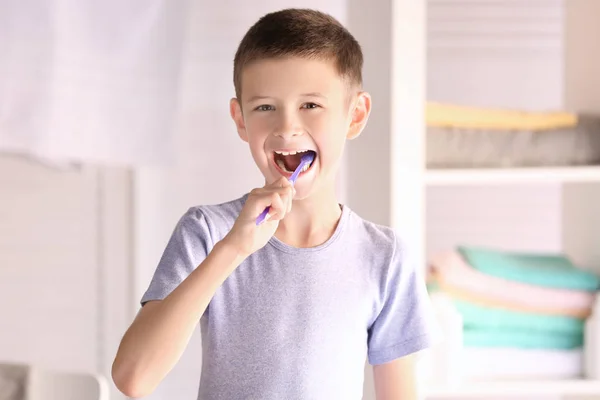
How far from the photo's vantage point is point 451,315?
1.57m

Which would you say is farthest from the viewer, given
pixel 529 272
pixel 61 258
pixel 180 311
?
pixel 61 258

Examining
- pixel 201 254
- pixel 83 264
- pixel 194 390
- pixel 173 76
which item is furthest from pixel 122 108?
pixel 201 254

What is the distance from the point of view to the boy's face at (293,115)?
104 cm

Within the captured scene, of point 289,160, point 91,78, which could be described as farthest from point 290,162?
point 91,78

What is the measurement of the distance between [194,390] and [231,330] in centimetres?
117

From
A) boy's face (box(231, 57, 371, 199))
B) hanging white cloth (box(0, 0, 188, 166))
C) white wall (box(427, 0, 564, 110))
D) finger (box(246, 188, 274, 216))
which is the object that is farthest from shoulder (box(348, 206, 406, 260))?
white wall (box(427, 0, 564, 110))

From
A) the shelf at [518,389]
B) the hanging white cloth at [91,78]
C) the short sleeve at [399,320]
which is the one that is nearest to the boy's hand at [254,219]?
the short sleeve at [399,320]

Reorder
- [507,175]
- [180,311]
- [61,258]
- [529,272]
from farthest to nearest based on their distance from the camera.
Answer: [61,258] → [529,272] → [507,175] → [180,311]

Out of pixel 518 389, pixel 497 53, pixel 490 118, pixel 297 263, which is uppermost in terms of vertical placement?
pixel 497 53

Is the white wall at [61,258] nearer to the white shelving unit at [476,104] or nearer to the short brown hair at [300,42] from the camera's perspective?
the white shelving unit at [476,104]

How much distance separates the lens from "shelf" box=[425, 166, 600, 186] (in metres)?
1.57

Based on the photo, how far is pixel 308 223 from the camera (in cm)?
113

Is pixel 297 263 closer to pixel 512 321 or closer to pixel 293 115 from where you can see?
pixel 293 115

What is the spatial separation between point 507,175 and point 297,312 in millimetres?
646
